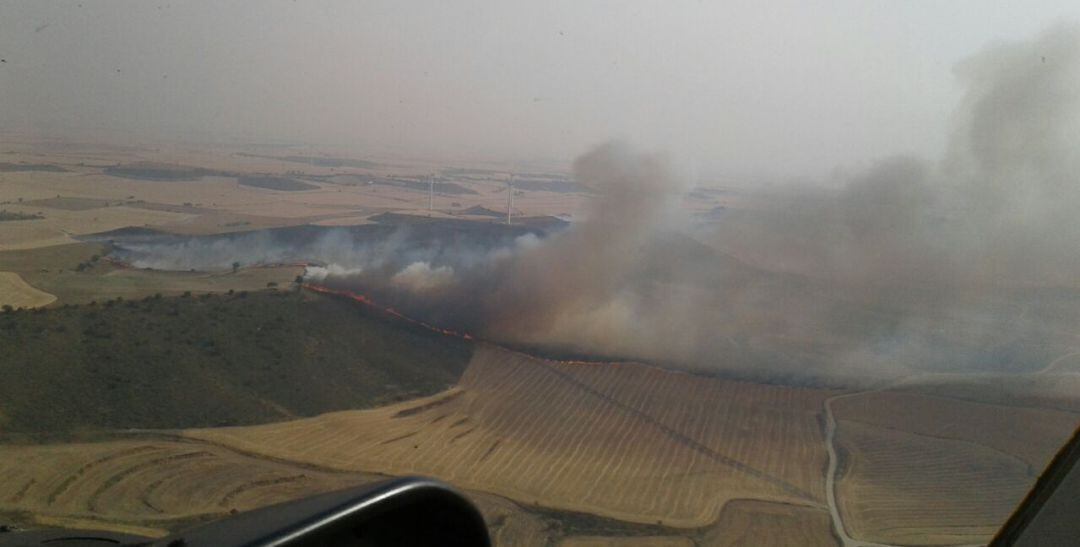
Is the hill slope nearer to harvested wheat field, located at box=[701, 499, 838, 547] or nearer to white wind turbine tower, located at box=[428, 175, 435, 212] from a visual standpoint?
harvested wheat field, located at box=[701, 499, 838, 547]

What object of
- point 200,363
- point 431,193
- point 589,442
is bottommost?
point 589,442

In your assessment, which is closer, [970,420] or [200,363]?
[200,363]

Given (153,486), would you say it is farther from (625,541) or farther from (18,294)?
(18,294)

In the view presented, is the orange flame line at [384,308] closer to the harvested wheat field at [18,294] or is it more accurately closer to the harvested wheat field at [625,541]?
the harvested wheat field at [18,294]

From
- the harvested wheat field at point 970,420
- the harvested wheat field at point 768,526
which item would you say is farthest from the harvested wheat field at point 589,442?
the harvested wheat field at point 970,420

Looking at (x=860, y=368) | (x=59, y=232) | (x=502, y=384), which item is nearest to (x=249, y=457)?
(x=502, y=384)

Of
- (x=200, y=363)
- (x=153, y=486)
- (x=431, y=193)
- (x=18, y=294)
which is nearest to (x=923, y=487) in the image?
(x=153, y=486)

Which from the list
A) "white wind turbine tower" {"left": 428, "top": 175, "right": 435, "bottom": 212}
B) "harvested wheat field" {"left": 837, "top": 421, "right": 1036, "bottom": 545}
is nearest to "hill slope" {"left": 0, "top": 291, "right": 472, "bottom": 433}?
"harvested wheat field" {"left": 837, "top": 421, "right": 1036, "bottom": 545}
